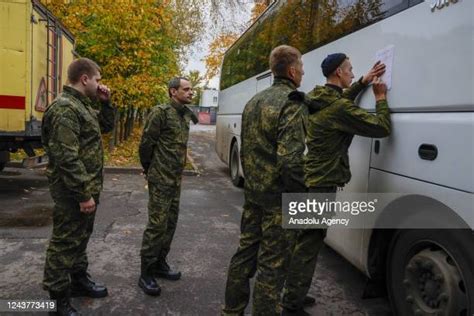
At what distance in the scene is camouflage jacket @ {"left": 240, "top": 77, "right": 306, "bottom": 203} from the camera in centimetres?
254

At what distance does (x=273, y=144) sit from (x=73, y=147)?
4.41 feet

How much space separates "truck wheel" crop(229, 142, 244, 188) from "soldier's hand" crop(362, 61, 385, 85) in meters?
5.71

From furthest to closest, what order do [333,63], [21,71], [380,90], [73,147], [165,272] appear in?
[21,71] < [165,272] < [333,63] < [380,90] < [73,147]

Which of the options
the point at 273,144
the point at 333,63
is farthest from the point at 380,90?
the point at 273,144

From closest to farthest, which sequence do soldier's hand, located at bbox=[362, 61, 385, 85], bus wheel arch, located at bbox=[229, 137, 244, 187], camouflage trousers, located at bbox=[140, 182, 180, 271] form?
soldier's hand, located at bbox=[362, 61, 385, 85]
camouflage trousers, located at bbox=[140, 182, 180, 271]
bus wheel arch, located at bbox=[229, 137, 244, 187]

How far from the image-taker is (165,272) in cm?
390

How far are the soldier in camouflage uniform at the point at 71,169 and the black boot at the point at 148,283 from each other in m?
0.63

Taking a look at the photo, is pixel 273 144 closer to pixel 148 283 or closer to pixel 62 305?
pixel 148 283

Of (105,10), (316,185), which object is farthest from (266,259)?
(105,10)

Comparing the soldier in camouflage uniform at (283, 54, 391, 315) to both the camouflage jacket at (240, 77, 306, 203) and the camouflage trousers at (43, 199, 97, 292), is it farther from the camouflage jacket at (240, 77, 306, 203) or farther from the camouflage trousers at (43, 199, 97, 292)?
the camouflage trousers at (43, 199, 97, 292)

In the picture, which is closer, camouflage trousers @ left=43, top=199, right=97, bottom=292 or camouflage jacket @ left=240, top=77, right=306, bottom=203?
camouflage jacket @ left=240, top=77, right=306, bottom=203

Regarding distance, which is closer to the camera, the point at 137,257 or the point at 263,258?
the point at 263,258

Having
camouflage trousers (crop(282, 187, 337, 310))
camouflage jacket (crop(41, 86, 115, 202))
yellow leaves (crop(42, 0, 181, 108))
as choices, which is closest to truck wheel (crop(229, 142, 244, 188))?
yellow leaves (crop(42, 0, 181, 108))

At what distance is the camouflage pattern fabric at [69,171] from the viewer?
286cm
